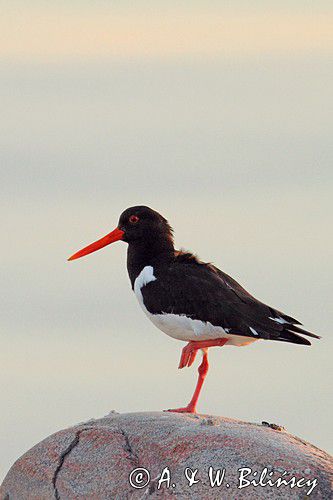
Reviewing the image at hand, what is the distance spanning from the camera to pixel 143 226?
58.3 feet

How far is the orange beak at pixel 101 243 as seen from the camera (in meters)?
18.1

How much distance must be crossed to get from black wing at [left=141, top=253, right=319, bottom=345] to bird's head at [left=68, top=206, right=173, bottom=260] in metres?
0.68

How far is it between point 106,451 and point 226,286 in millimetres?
4627

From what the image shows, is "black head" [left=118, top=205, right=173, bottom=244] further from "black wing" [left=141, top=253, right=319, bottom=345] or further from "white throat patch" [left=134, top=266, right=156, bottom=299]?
"black wing" [left=141, top=253, right=319, bottom=345]

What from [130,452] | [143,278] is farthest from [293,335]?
[130,452]

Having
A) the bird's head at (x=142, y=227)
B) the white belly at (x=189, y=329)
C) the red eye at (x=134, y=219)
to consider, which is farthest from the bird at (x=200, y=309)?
the red eye at (x=134, y=219)

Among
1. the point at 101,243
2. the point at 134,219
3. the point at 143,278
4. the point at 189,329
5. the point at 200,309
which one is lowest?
the point at 189,329

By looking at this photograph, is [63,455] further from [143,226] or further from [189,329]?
[143,226]

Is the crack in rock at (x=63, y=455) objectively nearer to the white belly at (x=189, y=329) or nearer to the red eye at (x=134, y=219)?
the white belly at (x=189, y=329)

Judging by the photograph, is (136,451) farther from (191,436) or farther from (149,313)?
(149,313)

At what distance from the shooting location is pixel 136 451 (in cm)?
1231

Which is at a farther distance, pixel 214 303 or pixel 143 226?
pixel 143 226

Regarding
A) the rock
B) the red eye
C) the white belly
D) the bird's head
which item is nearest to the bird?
the white belly

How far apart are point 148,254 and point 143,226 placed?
412 millimetres
